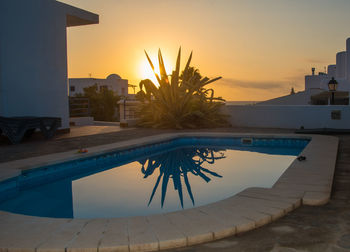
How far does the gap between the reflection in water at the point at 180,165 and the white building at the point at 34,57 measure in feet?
15.1

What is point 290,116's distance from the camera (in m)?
13.8

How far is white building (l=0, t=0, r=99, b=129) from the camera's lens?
1005 cm

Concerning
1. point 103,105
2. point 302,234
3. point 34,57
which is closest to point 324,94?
point 103,105

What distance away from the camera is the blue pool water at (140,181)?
5098mm

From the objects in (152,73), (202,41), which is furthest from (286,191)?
(202,41)

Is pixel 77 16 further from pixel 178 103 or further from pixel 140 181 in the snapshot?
pixel 140 181

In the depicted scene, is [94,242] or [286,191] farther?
[286,191]

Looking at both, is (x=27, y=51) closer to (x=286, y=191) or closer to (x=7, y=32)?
(x=7, y=32)

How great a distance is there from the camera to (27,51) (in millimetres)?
10703

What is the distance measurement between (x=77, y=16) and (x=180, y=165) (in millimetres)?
7453

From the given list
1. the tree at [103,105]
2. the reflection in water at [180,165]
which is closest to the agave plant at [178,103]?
the reflection in water at [180,165]

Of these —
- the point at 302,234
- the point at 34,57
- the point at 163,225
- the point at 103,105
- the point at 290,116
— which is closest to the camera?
the point at 302,234

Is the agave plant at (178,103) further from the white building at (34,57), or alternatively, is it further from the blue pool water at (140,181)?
the blue pool water at (140,181)

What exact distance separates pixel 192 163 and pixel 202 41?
10.9 m
